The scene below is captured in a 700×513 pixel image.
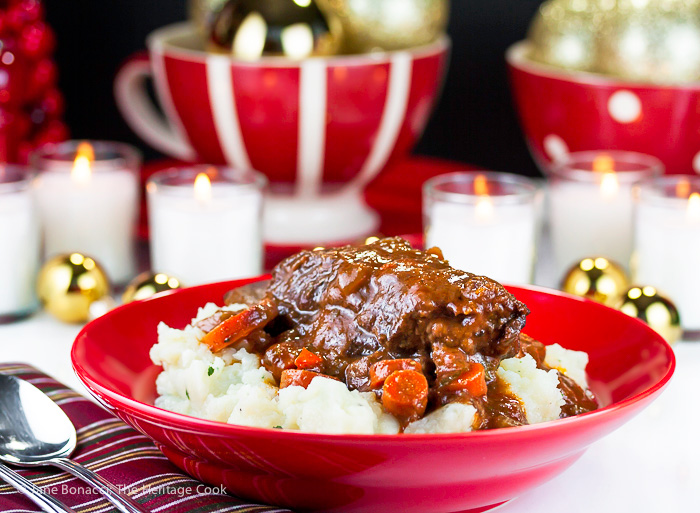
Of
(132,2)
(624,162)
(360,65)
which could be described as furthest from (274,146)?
(132,2)

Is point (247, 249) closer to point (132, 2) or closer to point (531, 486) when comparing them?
point (531, 486)

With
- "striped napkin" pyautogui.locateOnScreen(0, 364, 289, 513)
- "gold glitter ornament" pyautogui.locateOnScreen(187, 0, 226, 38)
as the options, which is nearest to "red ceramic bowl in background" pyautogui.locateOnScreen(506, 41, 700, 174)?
"gold glitter ornament" pyautogui.locateOnScreen(187, 0, 226, 38)

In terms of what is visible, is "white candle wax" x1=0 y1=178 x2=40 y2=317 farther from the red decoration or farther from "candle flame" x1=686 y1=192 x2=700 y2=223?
"candle flame" x1=686 y1=192 x2=700 y2=223

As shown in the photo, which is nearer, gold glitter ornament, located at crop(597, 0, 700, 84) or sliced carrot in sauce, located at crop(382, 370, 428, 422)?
sliced carrot in sauce, located at crop(382, 370, 428, 422)

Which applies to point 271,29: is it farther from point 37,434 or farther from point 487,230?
point 37,434

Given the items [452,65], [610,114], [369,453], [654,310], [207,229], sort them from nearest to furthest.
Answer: [369,453], [654,310], [207,229], [610,114], [452,65]

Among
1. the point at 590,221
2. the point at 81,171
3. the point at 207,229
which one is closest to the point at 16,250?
the point at 81,171

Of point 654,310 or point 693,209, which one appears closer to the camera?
point 654,310
